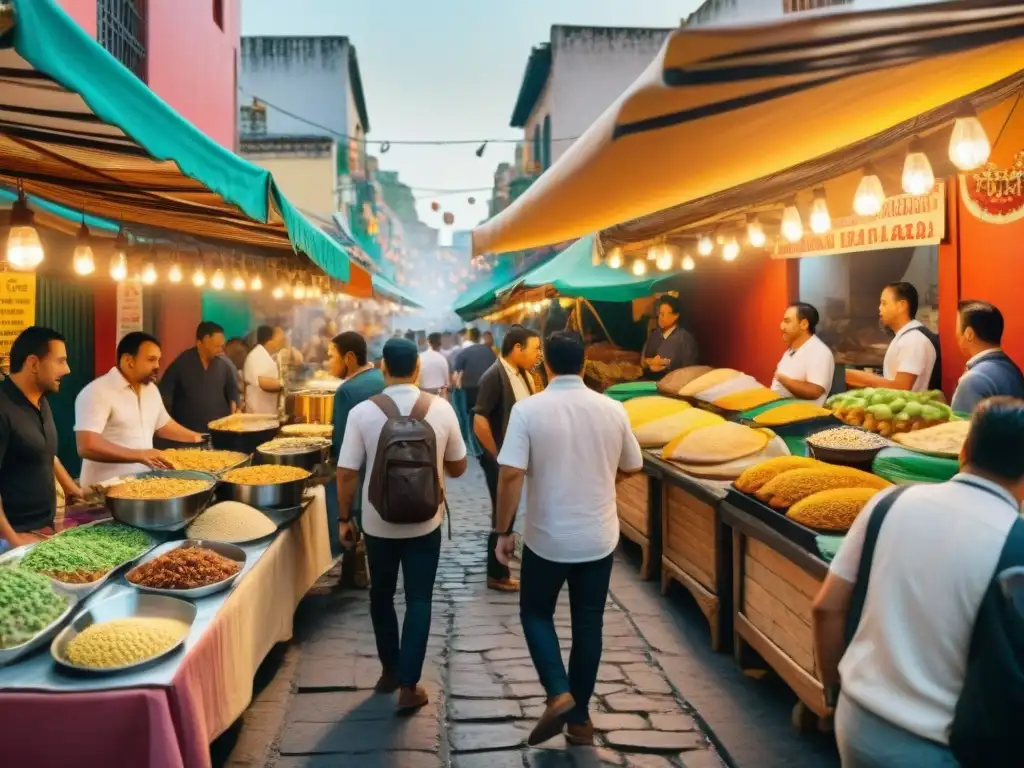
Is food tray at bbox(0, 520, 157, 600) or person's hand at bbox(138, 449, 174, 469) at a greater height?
person's hand at bbox(138, 449, 174, 469)

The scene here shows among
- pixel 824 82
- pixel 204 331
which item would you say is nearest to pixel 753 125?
pixel 824 82

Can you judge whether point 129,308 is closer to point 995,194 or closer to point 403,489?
point 403,489

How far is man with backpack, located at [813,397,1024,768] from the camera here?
2010 millimetres

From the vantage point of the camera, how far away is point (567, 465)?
4.14 metres

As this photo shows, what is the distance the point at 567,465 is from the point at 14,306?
248 inches

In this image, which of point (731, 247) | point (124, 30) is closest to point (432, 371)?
point (124, 30)

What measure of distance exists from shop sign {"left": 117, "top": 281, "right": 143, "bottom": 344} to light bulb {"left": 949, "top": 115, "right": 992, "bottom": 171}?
10.1m

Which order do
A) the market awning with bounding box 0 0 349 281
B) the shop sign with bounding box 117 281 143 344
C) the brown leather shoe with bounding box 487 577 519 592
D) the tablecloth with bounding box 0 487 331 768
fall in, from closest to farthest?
the market awning with bounding box 0 0 349 281 < the tablecloth with bounding box 0 487 331 768 < the brown leather shoe with bounding box 487 577 519 592 < the shop sign with bounding box 117 281 143 344

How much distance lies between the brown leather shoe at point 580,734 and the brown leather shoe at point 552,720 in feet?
0.53

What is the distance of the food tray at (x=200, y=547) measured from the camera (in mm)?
3735

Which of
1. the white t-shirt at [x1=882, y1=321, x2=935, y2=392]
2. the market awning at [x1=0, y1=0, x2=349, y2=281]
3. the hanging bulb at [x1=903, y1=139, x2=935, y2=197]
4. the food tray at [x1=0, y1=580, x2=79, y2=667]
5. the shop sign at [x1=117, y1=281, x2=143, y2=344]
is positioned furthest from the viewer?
the shop sign at [x1=117, y1=281, x2=143, y2=344]

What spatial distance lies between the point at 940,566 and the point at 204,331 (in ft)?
25.0

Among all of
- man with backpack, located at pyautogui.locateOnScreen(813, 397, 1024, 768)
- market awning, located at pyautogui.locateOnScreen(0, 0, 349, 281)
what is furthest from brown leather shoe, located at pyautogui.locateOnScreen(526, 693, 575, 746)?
market awning, located at pyautogui.locateOnScreen(0, 0, 349, 281)

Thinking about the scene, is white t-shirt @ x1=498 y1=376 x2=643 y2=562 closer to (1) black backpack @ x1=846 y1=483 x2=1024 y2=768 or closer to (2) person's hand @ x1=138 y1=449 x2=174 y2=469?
(1) black backpack @ x1=846 y1=483 x2=1024 y2=768
